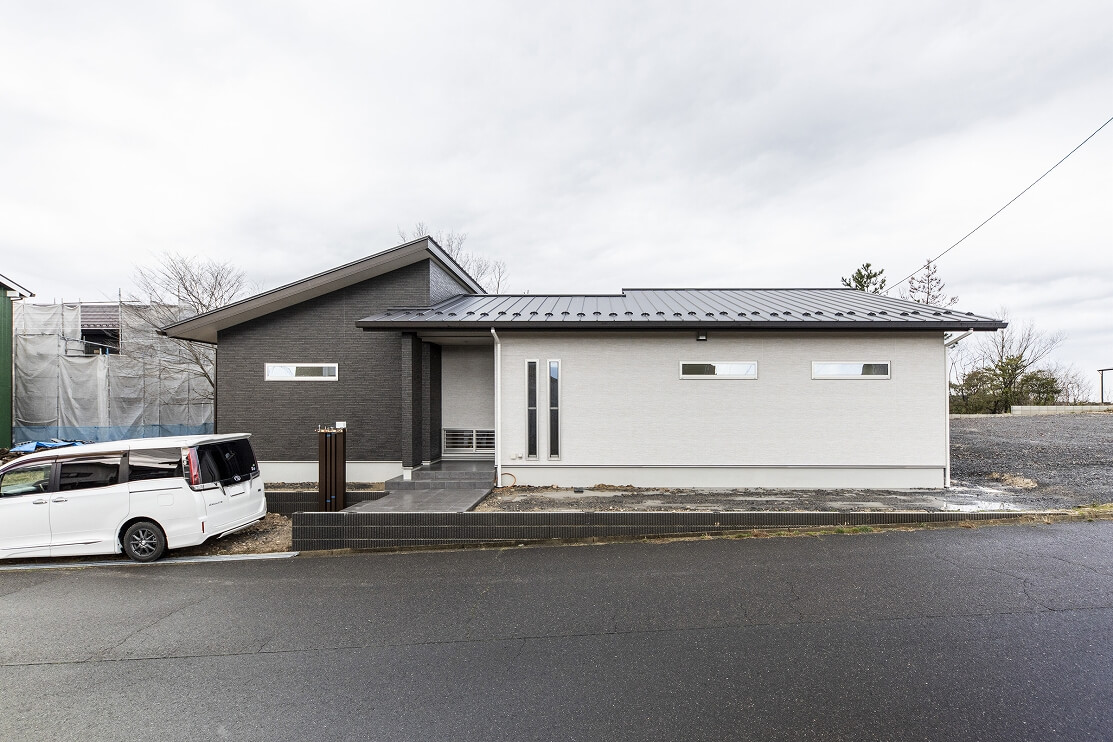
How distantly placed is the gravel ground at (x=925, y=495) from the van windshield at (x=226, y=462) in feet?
10.5

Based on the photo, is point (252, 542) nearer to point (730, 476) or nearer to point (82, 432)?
point (730, 476)

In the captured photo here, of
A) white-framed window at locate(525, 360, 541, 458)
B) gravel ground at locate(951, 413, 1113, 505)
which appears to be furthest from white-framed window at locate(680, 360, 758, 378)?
gravel ground at locate(951, 413, 1113, 505)

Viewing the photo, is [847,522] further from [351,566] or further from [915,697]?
[351,566]

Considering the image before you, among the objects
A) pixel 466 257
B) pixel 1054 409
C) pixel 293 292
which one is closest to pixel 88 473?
pixel 293 292

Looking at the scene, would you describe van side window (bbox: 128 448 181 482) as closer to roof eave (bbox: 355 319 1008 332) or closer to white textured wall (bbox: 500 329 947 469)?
roof eave (bbox: 355 319 1008 332)

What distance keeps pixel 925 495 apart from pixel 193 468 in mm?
10268

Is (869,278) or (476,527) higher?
(869,278)

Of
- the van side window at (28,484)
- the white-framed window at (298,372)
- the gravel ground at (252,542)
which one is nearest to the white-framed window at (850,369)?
the gravel ground at (252,542)

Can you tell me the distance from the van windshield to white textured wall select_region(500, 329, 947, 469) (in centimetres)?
377

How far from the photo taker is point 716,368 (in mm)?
8414

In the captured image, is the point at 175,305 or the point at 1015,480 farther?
the point at 175,305

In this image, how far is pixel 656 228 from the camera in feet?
61.7

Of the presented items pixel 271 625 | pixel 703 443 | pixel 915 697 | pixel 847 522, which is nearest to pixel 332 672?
pixel 271 625

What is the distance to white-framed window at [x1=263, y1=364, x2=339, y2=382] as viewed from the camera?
→ 977cm
